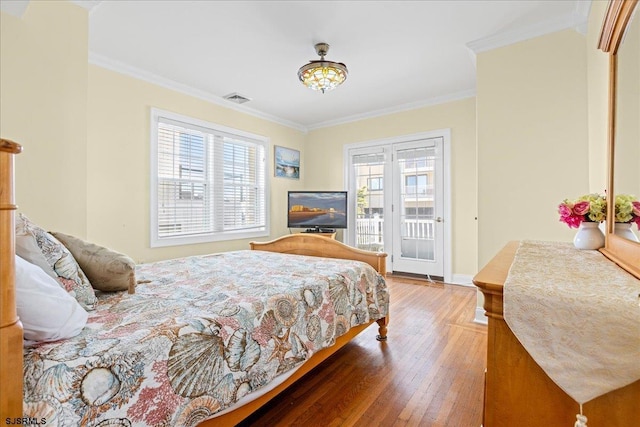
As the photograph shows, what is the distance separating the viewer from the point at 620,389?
0.69 meters

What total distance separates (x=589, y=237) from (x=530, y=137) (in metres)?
1.46

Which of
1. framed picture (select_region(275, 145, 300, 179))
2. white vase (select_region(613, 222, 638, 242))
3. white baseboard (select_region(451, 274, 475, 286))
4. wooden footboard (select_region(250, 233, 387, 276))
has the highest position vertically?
framed picture (select_region(275, 145, 300, 179))

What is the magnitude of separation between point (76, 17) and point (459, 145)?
428 cm

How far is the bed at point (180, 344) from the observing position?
774mm

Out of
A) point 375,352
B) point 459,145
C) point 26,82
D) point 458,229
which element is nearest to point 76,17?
point 26,82

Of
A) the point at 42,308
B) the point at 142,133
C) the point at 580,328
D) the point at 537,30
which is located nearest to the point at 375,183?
the point at 537,30

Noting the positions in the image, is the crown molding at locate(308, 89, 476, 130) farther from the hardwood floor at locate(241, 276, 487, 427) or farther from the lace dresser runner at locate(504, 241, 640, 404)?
the lace dresser runner at locate(504, 241, 640, 404)

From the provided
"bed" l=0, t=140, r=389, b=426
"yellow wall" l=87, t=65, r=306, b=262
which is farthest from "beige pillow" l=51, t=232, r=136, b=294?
"yellow wall" l=87, t=65, r=306, b=262

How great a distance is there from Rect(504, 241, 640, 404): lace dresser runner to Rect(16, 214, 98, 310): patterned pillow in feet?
5.18

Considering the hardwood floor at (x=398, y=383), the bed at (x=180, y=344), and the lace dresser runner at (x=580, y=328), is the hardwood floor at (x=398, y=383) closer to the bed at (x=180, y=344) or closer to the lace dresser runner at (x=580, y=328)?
the bed at (x=180, y=344)

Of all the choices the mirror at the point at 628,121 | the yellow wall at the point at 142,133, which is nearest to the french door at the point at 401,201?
the yellow wall at the point at 142,133

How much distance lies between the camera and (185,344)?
106 centimetres

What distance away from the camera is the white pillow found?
0.86 metres

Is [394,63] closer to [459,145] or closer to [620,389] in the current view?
[459,145]
